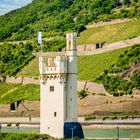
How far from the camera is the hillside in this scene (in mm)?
152125

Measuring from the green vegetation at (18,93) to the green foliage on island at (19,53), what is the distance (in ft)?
21.1

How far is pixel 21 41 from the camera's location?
500 feet

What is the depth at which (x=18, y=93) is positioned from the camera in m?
123

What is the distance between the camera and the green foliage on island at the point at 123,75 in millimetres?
107438

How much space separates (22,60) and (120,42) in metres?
22.1

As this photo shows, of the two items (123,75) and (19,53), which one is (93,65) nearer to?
(123,75)

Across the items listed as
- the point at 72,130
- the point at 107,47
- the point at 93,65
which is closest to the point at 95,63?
the point at 93,65

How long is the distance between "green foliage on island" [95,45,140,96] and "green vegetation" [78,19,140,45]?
1210cm

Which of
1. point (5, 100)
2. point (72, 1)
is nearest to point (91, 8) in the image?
point (72, 1)

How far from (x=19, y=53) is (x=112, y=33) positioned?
19.2m

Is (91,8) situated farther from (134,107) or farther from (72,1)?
(134,107)

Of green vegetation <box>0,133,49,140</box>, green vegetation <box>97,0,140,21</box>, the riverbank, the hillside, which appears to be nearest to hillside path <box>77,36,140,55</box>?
green vegetation <box>97,0,140,21</box>

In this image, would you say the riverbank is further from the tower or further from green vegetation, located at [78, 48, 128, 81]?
the tower

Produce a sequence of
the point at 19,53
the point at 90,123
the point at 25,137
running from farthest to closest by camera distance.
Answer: the point at 19,53 < the point at 90,123 < the point at 25,137
